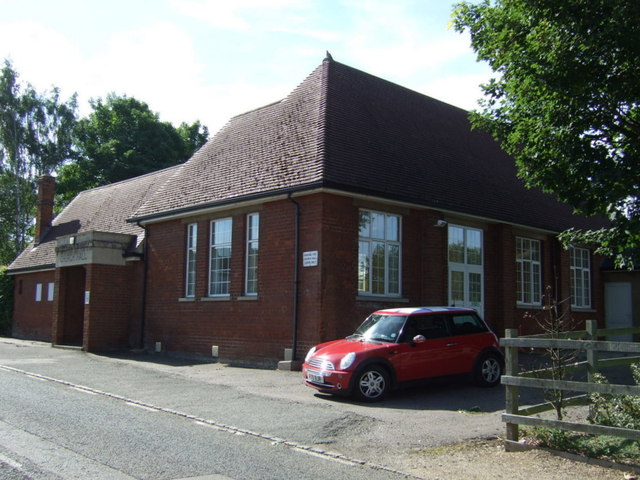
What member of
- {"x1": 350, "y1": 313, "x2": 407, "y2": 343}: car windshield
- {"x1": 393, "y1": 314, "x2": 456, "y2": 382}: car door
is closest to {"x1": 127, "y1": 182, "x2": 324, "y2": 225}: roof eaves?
{"x1": 350, "y1": 313, "x2": 407, "y2": 343}: car windshield

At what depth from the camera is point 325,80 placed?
61.7 ft

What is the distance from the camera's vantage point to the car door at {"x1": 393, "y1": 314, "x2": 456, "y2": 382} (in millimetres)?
11008

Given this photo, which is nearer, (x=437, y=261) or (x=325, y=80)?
(x=437, y=261)

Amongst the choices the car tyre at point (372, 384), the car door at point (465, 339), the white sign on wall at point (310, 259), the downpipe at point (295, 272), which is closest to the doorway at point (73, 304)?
the downpipe at point (295, 272)

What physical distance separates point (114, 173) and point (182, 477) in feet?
135

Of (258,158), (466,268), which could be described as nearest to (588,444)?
(466,268)

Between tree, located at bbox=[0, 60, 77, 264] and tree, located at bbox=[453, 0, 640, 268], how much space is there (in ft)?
127

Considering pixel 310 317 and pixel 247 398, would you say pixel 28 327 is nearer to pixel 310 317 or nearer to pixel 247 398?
pixel 310 317

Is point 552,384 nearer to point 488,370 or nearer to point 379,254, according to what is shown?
point 488,370

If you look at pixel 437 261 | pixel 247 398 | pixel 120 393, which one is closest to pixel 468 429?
pixel 247 398

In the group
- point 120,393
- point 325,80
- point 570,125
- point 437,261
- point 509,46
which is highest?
point 325,80

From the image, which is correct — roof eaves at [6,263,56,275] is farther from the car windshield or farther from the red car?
the car windshield

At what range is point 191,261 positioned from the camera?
19.1 metres

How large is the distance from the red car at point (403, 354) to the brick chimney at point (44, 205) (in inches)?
929
